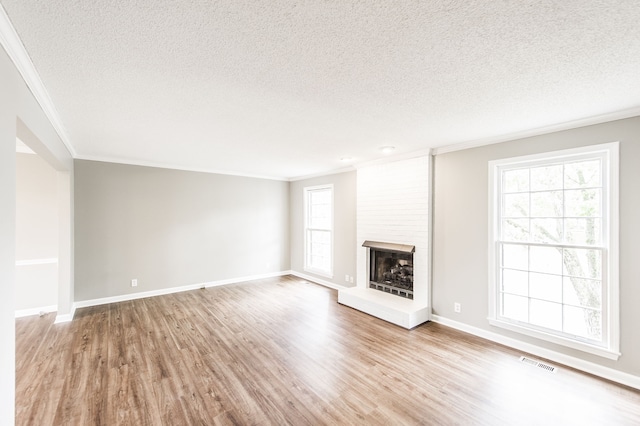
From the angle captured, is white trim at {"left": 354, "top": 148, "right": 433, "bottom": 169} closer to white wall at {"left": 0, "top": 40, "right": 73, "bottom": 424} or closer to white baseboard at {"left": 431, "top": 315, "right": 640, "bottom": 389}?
white baseboard at {"left": 431, "top": 315, "right": 640, "bottom": 389}

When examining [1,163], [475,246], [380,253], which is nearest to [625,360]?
[475,246]

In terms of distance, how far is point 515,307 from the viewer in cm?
326

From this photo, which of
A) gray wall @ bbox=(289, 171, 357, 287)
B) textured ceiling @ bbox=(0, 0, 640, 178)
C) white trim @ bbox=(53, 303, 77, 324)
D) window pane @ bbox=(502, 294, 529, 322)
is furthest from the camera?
gray wall @ bbox=(289, 171, 357, 287)

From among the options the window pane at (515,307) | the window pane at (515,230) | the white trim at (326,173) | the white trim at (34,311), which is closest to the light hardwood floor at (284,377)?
the white trim at (34,311)

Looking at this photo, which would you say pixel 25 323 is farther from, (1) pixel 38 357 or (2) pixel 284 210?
(2) pixel 284 210

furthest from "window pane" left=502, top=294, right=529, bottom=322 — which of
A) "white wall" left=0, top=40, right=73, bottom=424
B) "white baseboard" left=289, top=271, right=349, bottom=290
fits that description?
"white wall" left=0, top=40, right=73, bottom=424

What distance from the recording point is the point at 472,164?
357 centimetres

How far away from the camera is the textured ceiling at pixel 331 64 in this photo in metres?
1.31

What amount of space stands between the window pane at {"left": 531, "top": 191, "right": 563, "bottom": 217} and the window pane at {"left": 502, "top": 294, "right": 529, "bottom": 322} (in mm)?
1035

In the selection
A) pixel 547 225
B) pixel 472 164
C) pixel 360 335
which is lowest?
pixel 360 335

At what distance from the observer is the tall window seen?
596 centimetres

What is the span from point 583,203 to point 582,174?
0.31 meters

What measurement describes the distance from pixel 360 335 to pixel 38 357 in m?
3.62

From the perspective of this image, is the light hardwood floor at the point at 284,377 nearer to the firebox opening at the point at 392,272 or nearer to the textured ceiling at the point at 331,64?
the firebox opening at the point at 392,272
